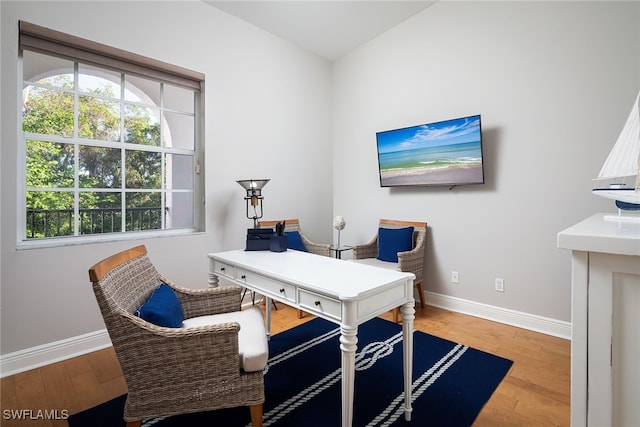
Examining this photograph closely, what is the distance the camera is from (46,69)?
226 centimetres

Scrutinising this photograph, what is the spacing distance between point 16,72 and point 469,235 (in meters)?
3.71

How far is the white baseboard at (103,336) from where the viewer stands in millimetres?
2021

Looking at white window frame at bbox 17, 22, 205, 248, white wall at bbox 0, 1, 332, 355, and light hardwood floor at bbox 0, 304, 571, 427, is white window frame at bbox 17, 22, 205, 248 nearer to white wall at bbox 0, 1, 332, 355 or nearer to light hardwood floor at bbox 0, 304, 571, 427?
white wall at bbox 0, 1, 332, 355

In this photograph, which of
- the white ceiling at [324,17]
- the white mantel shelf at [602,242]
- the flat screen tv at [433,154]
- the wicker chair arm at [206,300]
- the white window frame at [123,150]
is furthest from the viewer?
the white ceiling at [324,17]

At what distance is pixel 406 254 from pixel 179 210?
2.23 meters

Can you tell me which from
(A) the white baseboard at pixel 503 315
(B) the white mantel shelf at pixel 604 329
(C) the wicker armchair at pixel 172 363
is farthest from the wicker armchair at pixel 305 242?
(B) the white mantel shelf at pixel 604 329

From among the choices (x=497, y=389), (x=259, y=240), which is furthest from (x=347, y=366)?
(x=259, y=240)

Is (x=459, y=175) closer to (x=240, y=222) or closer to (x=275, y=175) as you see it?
(x=275, y=175)

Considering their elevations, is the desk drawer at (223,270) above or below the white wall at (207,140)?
below

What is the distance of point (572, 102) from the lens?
2371 millimetres

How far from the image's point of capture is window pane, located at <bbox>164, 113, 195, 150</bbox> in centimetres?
293

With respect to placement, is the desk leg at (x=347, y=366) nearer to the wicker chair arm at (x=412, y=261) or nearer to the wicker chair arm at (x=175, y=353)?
the wicker chair arm at (x=175, y=353)

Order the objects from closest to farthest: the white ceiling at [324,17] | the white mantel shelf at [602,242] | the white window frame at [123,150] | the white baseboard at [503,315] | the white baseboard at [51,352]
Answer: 1. the white mantel shelf at [602,242]
2. the white baseboard at [51,352]
3. the white window frame at [123,150]
4. the white baseboard at [503,315]
5. the white ceiling at [324,17]

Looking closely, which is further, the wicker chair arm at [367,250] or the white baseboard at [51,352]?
the wicker chair arm at [367,250]
